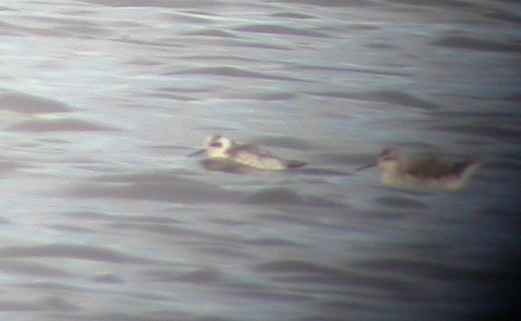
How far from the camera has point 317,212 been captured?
6.50 metres

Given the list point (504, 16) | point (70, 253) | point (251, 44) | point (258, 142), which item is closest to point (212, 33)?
point (251, 44)

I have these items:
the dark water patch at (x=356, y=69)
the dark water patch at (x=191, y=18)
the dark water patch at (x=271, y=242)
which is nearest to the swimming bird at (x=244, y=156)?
the dark water patch at (x=271, y=242)

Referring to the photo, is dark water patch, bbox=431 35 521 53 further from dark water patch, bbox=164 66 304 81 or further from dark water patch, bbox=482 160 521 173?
dark water patch, bbox=482 160 521 173

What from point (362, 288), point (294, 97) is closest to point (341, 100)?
point (294, 97)

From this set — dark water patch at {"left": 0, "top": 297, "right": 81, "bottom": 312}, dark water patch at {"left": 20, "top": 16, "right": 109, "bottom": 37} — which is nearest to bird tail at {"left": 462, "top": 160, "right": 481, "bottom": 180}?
dark water patch at {"left": 0, "top": 297, "right": 81, "bottom": 312}

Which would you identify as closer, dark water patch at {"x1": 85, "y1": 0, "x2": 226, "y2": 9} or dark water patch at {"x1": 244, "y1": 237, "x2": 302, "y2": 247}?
dark water patch at {"x1": 244, "y1": 237, "x2": 302, "y2": 247}

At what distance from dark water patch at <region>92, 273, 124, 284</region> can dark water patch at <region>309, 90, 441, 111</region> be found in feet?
9.56

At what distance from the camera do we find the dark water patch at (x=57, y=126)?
24.8 ft

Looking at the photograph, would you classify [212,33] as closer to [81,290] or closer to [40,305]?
[81,290]

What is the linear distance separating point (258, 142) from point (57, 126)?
0.84 m

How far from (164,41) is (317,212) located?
122 inches

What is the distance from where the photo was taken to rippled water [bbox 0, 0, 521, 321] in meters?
5.53

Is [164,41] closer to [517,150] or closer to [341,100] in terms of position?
[341,100]

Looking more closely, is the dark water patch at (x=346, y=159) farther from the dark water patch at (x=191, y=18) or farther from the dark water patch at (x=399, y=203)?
the dark water patch at (x=191, y=18)
